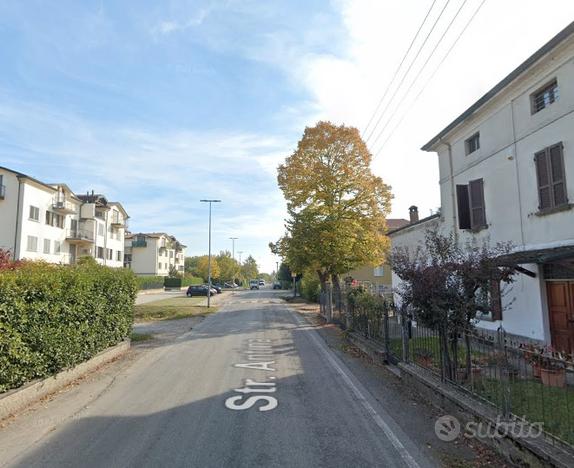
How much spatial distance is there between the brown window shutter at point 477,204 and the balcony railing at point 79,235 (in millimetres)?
47866

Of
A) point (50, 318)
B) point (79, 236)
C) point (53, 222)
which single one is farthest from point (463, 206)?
point (79, 236)

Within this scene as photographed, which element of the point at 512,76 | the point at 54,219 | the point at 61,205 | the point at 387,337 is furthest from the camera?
the point at 54,219

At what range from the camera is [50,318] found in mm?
7422

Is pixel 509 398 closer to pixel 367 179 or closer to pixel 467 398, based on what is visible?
pixel 467 398

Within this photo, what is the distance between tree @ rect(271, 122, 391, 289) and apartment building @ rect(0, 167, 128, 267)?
17440 millimetres

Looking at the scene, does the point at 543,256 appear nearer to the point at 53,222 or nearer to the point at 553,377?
the point at 553,377

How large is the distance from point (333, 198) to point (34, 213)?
34750 millimetres

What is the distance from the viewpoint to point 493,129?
13.9 meters

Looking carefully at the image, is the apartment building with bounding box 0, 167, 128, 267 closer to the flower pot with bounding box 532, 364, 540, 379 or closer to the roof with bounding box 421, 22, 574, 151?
the roof with bounding box 421, 22, 574, 151

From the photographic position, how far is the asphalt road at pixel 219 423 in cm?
472

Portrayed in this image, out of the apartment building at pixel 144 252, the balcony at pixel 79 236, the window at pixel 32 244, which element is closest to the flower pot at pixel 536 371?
the window at pixel 32 244

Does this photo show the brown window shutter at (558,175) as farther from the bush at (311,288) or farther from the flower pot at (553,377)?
the bush at (311,288)

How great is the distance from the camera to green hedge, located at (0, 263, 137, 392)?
6.27 metres

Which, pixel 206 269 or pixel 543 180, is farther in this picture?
pixel 206 269
